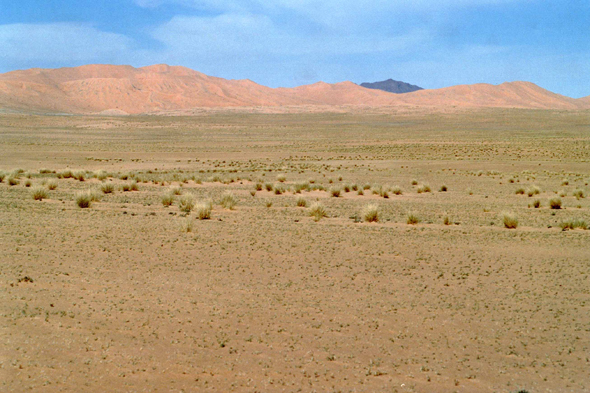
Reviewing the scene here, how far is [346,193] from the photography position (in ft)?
92.9

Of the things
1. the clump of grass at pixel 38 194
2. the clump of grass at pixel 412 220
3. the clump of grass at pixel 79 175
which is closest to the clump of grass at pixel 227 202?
the clump of grass at pixel 412 220

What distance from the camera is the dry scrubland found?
719cm

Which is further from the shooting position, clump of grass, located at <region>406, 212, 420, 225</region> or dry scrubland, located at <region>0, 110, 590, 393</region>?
clump of grass, located at <region>406, 212, 420, 225</region>

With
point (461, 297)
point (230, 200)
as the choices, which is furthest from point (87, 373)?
point (230, 200)

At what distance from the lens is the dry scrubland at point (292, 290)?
23.6 feet

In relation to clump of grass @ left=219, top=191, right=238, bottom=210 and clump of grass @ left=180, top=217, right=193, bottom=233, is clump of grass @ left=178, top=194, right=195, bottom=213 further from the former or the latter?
clump of grass @ left=180, top=217, right=193, bottom=233

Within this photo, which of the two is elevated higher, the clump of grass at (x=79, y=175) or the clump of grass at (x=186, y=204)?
the clump of grass at (x=79, y=175)

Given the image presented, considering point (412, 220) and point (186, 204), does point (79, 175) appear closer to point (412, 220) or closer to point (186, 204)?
point (186, 204)

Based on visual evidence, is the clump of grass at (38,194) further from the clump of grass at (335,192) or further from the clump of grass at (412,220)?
the clump of grass at (412,220)

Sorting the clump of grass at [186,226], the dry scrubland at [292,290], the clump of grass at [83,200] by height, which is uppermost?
the clump of grass at [83,200]

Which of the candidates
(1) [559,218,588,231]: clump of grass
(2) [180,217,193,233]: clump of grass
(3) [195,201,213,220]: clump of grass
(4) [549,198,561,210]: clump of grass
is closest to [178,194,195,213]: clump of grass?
(3) [195,201,213,220]: clump of grass

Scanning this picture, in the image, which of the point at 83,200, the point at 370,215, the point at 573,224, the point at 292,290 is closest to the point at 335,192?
the point at 370,215

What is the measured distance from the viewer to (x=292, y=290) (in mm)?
10797

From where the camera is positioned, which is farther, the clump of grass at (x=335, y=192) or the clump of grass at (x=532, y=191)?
the clump of grass at (x=532, y=191)
